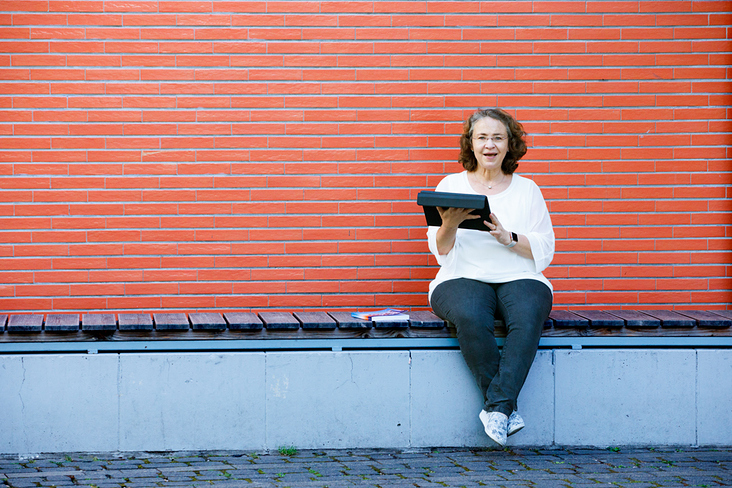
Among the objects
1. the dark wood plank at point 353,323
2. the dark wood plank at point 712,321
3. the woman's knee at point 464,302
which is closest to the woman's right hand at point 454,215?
the woman's knee at point 464,302

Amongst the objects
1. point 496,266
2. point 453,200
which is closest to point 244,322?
point 453,200

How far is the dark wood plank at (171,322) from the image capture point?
4.23 m

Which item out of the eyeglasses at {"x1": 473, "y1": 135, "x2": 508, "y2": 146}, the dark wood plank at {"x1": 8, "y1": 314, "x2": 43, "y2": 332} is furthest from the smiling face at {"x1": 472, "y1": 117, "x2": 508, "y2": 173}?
the dark wood plank at {"x1": 8, "y1": 314, "x2": 43, "y2": 332}

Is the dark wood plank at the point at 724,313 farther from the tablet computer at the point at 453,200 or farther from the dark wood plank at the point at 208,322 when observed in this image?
the dark wood plank at the point at 208,322

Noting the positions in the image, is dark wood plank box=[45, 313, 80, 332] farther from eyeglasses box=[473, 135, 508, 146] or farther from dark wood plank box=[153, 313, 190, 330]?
eyeglasses box=[473, 135, 508, 146]

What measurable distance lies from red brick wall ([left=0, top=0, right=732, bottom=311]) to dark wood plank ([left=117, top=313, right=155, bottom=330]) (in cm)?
36

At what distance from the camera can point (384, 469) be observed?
3.97 metres

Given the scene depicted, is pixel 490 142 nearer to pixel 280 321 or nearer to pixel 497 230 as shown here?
pixel 497 230

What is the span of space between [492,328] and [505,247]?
470mm

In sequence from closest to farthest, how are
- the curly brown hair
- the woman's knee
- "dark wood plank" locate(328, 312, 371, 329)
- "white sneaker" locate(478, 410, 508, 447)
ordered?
"white sneaker" locate(478, 410, 508, 447)
the woman's knee
"dark wood plank" locate(328, 312, 371, 329)
the curly brown hair

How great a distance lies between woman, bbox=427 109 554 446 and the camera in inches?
163

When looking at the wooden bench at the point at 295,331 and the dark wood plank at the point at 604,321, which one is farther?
the dark wood plank at the point at 604,321

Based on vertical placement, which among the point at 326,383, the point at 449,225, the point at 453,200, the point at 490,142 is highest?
the point at 490,142

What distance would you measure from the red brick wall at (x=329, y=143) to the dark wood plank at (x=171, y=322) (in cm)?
44
